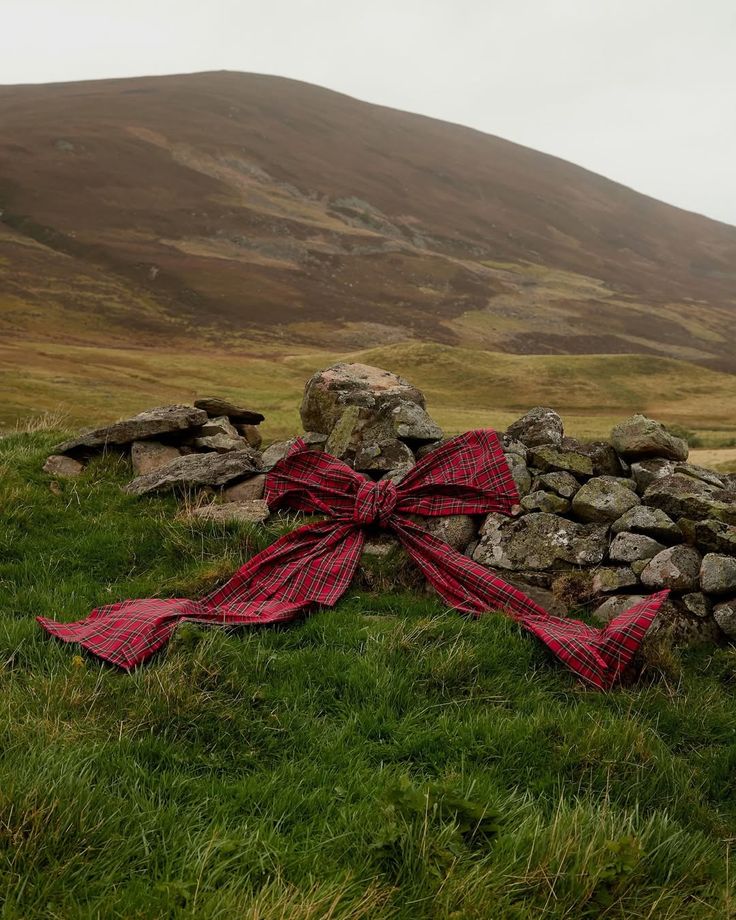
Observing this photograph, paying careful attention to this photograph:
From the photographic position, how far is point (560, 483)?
790 cm

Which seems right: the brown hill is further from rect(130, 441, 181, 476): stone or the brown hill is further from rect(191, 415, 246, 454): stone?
rect(130, 441, 181, 476): stone

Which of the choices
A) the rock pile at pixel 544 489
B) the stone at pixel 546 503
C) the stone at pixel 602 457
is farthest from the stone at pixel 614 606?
the stone at pixel 602 457

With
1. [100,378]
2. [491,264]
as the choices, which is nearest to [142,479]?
[100,378]

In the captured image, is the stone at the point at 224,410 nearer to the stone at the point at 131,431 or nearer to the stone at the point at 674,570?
the stone at the point at 131,431

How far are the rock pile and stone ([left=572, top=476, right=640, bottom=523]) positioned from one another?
11 millimetres

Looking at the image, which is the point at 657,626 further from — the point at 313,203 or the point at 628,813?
the point at 313,203

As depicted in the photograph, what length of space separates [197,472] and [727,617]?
5.95 metres

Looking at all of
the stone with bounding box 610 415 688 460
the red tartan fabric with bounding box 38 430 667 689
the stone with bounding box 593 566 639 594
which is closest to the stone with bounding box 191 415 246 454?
the red tartan fabric with bounding box 38 430 667 689

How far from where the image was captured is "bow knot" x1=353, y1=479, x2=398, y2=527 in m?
7.61

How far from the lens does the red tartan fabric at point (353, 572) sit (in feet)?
17.9

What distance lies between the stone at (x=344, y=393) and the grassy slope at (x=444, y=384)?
607 inches

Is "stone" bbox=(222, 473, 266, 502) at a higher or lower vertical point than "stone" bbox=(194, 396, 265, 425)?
lower

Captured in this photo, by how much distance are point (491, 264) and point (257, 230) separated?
1575 inches

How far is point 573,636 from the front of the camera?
5.68 metres
